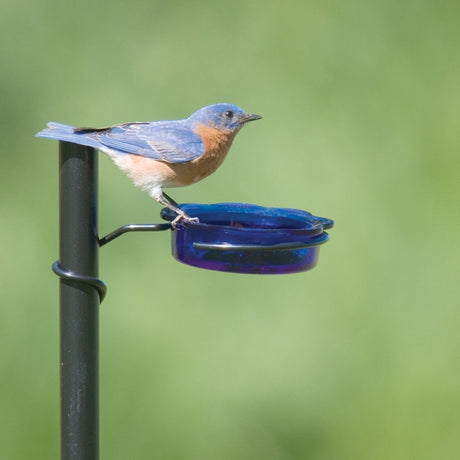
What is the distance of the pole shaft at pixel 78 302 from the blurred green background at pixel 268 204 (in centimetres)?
157

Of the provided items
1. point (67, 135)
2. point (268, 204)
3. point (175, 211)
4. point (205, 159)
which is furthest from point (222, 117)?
point (268, 204)

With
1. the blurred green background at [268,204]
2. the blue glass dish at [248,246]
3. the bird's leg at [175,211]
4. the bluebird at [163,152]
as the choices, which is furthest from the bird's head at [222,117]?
the blurred green background at [268,204]

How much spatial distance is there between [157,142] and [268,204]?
4.97ft

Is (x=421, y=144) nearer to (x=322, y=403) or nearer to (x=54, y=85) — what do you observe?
(x=322, y=403)

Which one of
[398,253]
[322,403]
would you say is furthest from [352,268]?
[322,403]

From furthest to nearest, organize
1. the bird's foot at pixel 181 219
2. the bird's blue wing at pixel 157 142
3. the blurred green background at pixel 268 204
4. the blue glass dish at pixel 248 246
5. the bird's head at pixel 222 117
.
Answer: the blurred green background at pixel 268 204
the bird's head at pixel 222 117
the bird's blue wing at pixel 157 142
the bird's foot at pixel 181 219
the blue glass dish at pixel 248 246

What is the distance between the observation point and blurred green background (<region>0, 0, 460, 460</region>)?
3629 millimetres

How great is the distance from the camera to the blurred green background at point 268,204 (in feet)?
11.9

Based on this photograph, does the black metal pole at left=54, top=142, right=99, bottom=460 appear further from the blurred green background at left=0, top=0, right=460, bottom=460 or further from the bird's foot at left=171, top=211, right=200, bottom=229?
the blurred green background at left=0, top=0, right=460, bottom=460

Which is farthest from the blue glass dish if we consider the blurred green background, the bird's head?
the blurred green background

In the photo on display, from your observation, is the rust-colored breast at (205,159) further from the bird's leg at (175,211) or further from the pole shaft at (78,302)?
the pole shaft at (78,302)

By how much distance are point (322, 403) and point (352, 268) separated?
2.01ft

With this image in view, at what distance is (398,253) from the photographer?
396 cm

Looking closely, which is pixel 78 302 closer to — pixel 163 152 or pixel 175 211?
pixel 175 211
